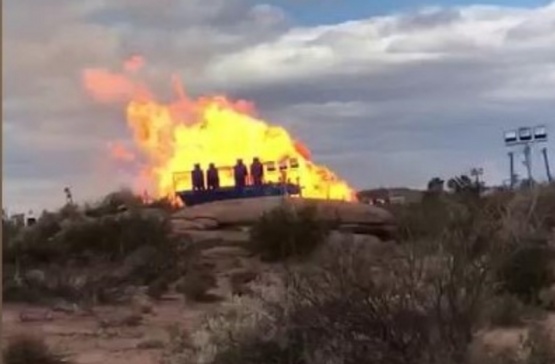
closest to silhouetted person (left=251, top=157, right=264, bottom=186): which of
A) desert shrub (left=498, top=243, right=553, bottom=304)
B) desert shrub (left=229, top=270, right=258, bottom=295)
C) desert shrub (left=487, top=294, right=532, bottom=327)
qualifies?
desert shrub (left=229, top=270, right=258, bottom=295)

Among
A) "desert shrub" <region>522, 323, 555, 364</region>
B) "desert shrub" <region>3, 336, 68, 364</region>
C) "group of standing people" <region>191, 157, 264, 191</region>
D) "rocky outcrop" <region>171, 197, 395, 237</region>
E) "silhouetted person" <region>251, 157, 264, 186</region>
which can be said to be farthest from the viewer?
"group of standing people" <region>191, 157, 264, 191</region>

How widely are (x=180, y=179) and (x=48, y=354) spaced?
32666 mm

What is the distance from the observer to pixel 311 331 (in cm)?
1113

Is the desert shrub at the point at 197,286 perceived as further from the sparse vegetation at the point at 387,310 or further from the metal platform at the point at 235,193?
the metal platform at the point at 235,193

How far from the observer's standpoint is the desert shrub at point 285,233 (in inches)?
1207

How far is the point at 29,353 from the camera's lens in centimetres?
1536

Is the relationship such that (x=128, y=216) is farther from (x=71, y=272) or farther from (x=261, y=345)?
(x=261, y=345)

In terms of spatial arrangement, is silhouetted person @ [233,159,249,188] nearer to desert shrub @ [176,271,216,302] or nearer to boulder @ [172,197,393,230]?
boulder @ [172,197,393,230]

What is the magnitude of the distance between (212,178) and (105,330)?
2629cm

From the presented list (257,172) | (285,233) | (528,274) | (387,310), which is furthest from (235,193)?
(387,310)

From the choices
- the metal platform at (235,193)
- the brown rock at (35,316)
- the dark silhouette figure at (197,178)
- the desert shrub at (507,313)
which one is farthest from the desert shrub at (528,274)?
the dark silhouette figure at (197,178)

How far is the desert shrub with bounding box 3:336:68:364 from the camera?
1532 cm

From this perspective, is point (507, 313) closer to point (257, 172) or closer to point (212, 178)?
point (257, 172)

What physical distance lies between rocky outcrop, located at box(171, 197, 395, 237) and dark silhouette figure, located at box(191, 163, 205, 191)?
4411 millimetres
